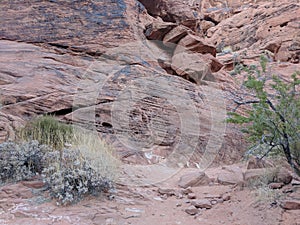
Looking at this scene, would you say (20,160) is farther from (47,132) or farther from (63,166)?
(47,132)

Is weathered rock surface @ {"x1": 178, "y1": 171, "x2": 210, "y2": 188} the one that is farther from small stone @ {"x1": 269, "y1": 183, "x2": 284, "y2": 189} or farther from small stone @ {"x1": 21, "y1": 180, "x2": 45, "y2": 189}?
small stone @ {"x1": 21, "y1": 180, "x2": 45, "y2": 189}

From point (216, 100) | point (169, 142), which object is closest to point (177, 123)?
point (169, 142)

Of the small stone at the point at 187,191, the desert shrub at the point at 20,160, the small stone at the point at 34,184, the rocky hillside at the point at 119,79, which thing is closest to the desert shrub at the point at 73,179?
the small stone at the point at 34,184

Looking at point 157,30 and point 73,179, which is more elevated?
point 157,30

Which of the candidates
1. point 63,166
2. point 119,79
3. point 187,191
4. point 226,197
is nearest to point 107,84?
point 119,79

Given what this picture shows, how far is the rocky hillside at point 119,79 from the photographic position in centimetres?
809

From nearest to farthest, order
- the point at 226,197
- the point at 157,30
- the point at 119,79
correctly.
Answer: the point at 226,197 → the point at 119,79 → the point at 157,30

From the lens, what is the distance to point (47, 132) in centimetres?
621

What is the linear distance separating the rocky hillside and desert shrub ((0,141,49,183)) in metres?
0.97

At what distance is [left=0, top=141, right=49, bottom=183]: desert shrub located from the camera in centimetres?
500

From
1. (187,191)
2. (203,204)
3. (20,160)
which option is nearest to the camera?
(203,204)

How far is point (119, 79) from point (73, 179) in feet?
17.0

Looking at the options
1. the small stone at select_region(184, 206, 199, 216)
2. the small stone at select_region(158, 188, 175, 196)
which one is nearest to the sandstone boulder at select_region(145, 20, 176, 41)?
the small stone at select_region(158, 188, 175, 196)

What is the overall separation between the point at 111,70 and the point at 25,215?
6225 mm
